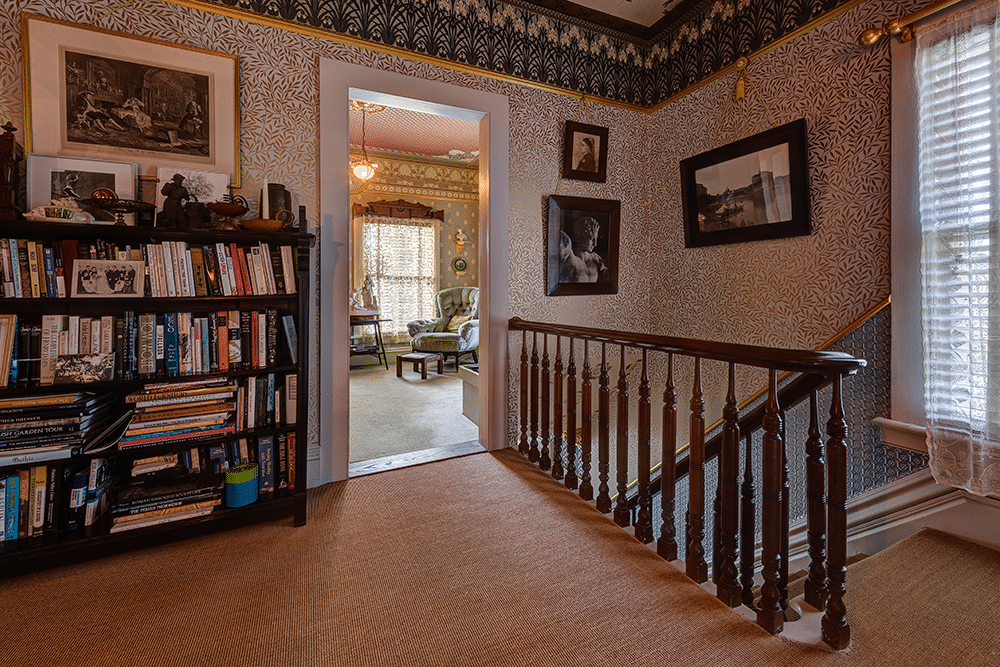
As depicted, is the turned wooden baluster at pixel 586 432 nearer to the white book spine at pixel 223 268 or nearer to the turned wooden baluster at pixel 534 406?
the turned wooden baluster at pixel 534 406

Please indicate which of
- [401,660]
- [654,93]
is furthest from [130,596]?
[654,93]

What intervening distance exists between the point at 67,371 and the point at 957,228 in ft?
12.0

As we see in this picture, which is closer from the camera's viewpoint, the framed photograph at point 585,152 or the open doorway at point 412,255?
the framed photograph at point 585,152

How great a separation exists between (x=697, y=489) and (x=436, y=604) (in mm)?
1016

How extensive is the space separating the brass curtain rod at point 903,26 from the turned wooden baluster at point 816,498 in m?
1.87

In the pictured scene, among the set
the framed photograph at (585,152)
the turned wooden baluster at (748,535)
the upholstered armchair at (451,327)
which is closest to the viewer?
the turned wooden baluster at (748,535)

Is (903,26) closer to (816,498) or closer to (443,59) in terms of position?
(816,498)

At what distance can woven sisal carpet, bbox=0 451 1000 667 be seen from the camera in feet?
3.97

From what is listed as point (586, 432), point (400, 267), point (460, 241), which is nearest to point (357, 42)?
point (586, 432)

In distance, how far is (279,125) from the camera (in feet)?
7.40

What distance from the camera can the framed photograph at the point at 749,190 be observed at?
240 cm

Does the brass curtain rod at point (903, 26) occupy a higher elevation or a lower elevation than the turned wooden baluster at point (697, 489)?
higher

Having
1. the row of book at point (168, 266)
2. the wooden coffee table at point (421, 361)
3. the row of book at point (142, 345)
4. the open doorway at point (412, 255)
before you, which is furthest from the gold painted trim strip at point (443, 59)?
the wooden coffee table at point (421, 361)

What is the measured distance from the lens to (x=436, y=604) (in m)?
1.42
